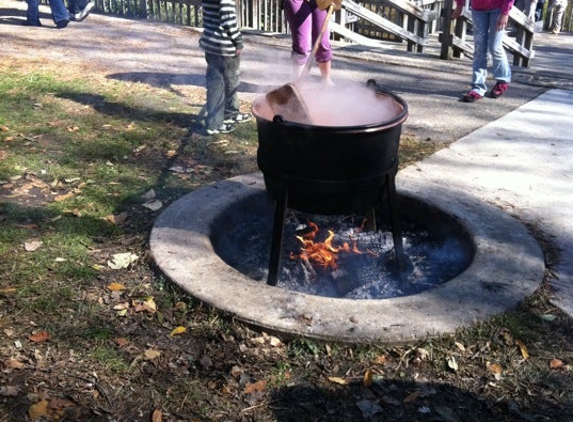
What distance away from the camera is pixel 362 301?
345cm

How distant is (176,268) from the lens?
3707 millimetres

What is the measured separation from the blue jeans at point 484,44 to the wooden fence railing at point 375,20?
2.45 metres

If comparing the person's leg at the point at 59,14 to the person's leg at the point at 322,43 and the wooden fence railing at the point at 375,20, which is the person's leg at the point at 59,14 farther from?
the person's leg at the point at 322,43

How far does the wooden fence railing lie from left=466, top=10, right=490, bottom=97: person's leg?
2.61 metres

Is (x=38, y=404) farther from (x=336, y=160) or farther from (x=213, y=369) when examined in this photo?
(x=336, y=160)

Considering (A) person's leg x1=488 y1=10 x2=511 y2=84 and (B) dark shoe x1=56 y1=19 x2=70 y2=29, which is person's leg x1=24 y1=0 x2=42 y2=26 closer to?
(B) dark shoe x1=56 y1=19 x2=70 y2=29

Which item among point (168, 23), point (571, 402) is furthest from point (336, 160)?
point (168, 23)

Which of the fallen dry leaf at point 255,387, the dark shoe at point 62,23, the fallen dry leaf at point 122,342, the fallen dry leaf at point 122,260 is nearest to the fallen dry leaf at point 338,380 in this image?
the fallen dry leaf at point 255,387

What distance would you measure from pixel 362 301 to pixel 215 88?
11.8 feet

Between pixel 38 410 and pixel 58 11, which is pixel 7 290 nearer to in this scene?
pixel 38 410

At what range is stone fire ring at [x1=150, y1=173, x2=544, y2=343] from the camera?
3.22m

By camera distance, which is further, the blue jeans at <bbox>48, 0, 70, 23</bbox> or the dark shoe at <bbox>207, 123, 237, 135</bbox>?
the blue jeans at <bbox>48, 0, 70, 23</bbox>

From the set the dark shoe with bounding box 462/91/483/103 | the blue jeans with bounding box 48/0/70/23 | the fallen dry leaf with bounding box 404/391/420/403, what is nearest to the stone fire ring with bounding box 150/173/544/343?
the fallen dry leaf with bounding box 404/391/420/403

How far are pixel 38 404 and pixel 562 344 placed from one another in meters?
2.58
